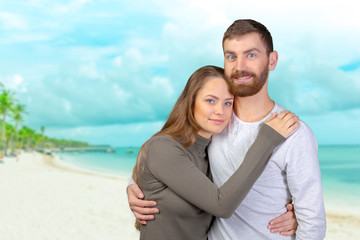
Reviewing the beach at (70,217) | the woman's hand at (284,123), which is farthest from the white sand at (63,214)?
the woman's hand at (284,123)

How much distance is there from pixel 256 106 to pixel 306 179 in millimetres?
617

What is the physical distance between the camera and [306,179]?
99.3 inches

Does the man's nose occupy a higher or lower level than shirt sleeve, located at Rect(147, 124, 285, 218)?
higher

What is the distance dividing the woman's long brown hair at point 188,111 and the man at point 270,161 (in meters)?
0.15

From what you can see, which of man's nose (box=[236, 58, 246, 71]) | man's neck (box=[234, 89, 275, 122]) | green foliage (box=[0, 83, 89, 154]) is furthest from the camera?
green foliage (box=[0, 83, 89, 154])

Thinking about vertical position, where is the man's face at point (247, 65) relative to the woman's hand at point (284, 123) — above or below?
above

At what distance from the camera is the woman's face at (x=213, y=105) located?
277 cm

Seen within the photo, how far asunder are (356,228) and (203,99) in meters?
11.5

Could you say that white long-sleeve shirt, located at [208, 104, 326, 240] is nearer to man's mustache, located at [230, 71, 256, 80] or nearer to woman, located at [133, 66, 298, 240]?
woman, located at [133, 66, 298, 240]

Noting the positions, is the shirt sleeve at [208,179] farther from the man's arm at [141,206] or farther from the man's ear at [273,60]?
the man's ear at [273,60]

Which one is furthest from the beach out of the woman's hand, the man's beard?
the woman's hand

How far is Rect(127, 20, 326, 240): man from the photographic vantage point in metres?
2.54

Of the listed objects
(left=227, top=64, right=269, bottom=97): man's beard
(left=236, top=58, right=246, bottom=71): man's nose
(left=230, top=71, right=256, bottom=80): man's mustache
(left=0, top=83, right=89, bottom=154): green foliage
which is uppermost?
(left=236, top=58, right=246, bottom=71): man's nose

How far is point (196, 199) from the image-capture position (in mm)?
2510
